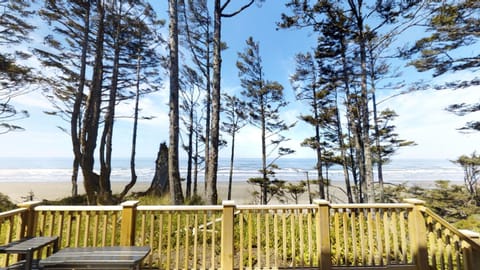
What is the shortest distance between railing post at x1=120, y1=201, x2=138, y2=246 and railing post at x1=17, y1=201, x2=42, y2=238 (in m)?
1.16

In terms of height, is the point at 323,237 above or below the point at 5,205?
above

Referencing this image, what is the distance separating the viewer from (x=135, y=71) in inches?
458

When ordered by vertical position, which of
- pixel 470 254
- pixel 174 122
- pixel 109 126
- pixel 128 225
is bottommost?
pixel 470 254

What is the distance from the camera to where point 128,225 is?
9.04ft

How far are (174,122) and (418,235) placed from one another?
4780 mm

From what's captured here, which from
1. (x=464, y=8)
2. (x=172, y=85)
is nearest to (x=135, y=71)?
(x=172, y=85)

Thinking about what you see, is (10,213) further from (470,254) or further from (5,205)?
(5,205)

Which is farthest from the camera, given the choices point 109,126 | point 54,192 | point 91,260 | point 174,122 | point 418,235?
point 54,192

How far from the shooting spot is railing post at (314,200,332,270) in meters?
2.81

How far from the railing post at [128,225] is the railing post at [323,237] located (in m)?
2.37

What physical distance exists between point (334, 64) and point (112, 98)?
33.9 ft

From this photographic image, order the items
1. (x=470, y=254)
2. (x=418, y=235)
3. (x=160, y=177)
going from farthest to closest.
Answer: (x=160, y=177) < (x=418, y=235) < (x=470, y=254)

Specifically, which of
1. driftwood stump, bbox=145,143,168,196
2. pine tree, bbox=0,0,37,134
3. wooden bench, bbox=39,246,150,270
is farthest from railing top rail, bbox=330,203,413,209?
pine tree, bbox=0,0,37,134

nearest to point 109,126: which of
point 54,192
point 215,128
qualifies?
point 215,128
